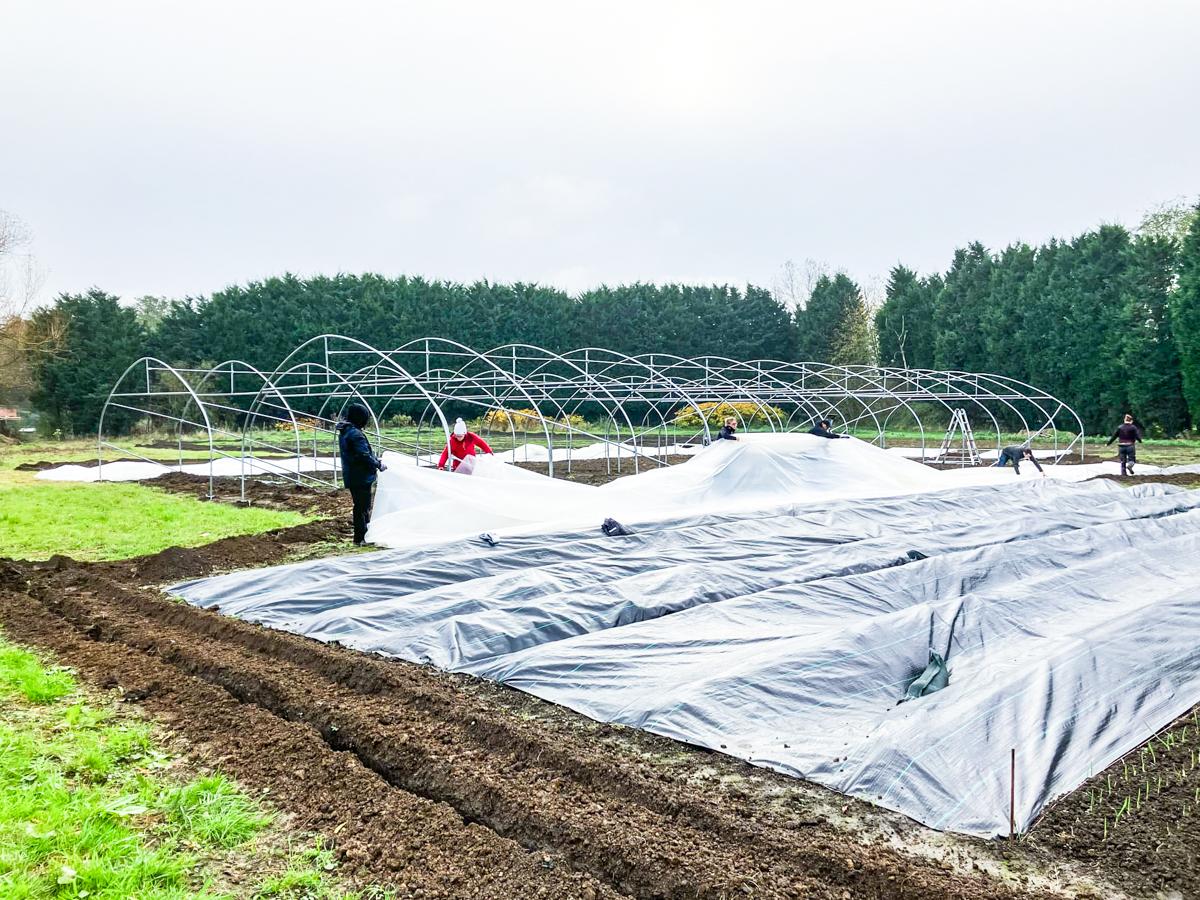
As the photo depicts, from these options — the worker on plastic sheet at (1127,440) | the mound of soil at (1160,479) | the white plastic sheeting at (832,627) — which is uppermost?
the worker on plastic sheet at (1127,440)

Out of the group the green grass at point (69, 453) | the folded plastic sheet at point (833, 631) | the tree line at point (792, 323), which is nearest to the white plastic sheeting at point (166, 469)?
the green grass at point (69, 453)

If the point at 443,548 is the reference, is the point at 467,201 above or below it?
above

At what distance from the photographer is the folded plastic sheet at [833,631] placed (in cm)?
343

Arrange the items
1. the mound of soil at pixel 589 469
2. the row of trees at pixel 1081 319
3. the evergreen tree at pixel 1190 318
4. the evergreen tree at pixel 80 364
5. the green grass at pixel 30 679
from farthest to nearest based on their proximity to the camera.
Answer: the evergreen tree at pixel 80 364, the row of trees at pixel 1081 319, the evergreen tree at pixel 1190 318, the mound of soil at pixel 589 469, the green grass at pixel 30 679

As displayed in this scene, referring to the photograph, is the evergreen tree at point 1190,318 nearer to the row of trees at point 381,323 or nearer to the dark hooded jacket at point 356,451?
the row of trees at point 381,323

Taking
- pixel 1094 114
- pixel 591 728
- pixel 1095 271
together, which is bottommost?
pixel 591 728

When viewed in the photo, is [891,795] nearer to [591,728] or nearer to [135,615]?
[591,728]

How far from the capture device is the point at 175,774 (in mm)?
3441

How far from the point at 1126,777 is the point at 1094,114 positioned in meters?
18.2

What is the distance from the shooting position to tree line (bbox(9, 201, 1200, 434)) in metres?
23.3

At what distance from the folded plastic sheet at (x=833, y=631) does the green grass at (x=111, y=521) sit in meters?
2.72

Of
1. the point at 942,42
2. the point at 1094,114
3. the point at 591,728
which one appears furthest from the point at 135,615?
the point at 1094,114

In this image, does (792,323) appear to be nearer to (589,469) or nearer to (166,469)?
(589,469)

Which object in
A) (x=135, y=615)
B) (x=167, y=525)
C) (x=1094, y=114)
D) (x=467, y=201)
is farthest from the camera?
(x=467, y=201)
